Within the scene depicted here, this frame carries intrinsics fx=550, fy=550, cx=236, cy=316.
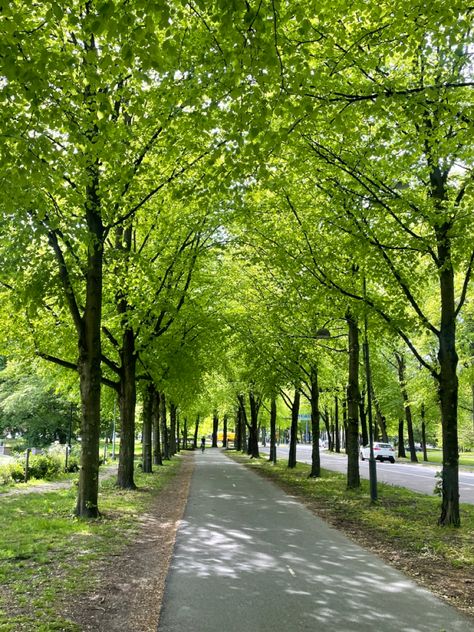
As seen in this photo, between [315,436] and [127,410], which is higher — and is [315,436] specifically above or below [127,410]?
below

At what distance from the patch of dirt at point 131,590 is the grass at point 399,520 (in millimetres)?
3622

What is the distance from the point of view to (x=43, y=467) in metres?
20.1

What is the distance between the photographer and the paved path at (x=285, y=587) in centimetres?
513

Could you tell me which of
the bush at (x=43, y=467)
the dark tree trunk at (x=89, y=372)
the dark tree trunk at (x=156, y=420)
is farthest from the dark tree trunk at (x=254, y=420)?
the dark tree trunk at (x=89, y=372)

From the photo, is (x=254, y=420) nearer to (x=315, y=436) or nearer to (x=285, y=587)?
(x=315, y=436)

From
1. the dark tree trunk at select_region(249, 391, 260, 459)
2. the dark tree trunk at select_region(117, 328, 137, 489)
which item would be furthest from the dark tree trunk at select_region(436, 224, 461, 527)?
the dark tree trunk at select_region(249, 391, 260, 459)

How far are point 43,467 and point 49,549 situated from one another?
1316 centimetres

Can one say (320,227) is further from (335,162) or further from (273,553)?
(273,553)

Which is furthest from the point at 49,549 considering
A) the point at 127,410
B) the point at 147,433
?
the point at 147,433

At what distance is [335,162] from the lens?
11.1m

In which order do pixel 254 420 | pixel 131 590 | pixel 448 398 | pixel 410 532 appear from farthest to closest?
pixel 254 420
pixel 448 398
pixel 410 532
pixel 131 590

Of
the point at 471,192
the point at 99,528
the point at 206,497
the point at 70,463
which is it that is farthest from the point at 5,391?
the point at 471,192

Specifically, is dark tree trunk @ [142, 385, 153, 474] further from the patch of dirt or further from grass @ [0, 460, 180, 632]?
the patch of dirt

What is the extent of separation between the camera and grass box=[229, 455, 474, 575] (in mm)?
8203
